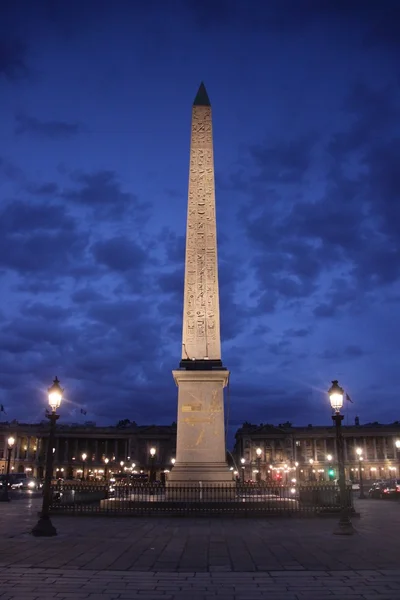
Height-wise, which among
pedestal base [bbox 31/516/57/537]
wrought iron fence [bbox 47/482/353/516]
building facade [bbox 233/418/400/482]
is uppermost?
building facade [bbox 233/418/400/482]

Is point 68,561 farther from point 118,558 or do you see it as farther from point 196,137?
point 196,137

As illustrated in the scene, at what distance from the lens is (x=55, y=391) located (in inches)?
632

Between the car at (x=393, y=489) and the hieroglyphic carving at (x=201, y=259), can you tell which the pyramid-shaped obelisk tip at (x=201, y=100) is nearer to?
the hieroglyphic carving at (x=201, y=259)

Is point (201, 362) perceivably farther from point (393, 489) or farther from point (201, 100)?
point (393, 489)

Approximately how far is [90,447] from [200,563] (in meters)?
119

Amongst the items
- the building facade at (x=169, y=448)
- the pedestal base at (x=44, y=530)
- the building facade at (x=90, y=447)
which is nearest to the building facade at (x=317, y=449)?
the building facade at (x=169, y=448)

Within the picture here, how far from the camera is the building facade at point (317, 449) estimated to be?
11338 cm

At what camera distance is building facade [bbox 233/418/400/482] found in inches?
4464

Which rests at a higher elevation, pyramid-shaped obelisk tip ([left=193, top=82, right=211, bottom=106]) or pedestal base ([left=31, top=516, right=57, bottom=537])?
pyramid-shaped obelisk tip ([left=193, top=82, right=211, bottom=106])

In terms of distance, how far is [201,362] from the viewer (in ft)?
77.1

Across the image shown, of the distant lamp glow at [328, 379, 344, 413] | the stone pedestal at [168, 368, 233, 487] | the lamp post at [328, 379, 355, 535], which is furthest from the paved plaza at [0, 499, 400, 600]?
the stone pedestal at [168, 368, 233, 487]

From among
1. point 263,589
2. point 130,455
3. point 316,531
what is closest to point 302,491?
point 316,531

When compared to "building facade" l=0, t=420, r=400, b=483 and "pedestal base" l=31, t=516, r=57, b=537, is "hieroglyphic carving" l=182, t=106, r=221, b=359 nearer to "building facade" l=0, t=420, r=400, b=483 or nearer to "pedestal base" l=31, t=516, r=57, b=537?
"pedestal base" l=31, t=516, r=57, b=537

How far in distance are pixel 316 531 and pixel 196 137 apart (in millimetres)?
18471
